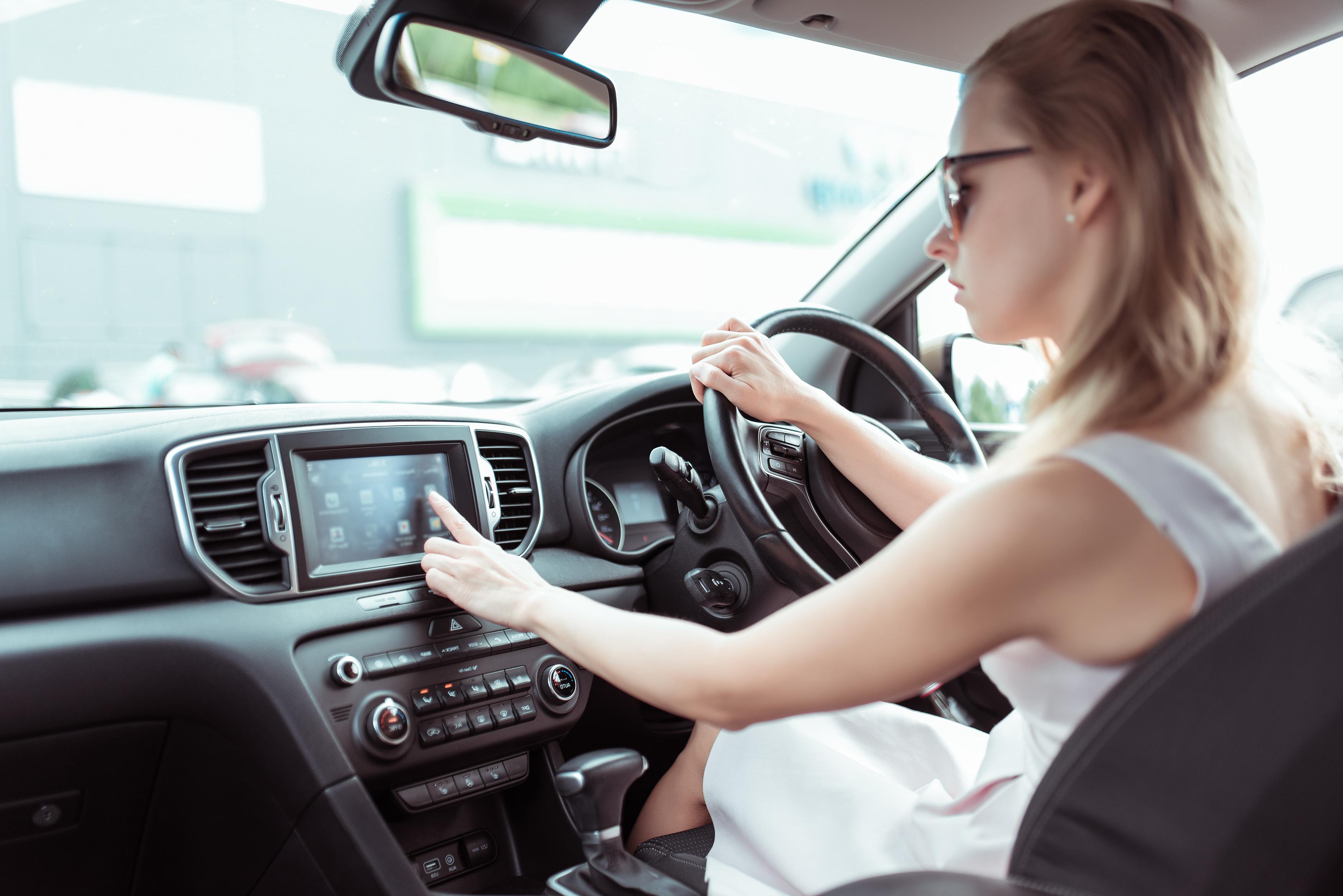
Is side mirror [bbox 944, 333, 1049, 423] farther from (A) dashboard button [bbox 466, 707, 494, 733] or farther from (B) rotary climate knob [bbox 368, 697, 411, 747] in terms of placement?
(B) rotary climate knob [bbox 368, 697, 411, 747]

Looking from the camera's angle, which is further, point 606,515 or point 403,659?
point 606,515

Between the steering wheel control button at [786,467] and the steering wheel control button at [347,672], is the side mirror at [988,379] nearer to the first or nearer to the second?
the steering wheel control button at [786,467]

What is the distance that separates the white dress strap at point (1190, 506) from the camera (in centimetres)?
81

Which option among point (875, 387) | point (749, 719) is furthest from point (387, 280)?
point (749, 719)

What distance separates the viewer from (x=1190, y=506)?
32.2 inches

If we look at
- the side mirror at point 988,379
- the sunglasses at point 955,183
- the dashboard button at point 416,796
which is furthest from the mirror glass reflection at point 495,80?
the side mirror at point 988,379

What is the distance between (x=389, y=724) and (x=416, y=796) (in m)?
0.17

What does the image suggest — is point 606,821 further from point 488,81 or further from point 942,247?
point 488,81

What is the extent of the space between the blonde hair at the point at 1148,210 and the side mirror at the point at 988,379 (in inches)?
76.6

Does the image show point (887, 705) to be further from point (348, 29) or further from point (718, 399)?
point (348, 29)

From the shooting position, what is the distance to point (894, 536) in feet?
5.89

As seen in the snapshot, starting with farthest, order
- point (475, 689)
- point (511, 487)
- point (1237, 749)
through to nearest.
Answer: point (511, 487)
point (475, 689)
point (1237, 749)

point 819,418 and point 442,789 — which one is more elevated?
point 819,418

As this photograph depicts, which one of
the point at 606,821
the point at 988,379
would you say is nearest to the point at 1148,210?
the point at 606,821
